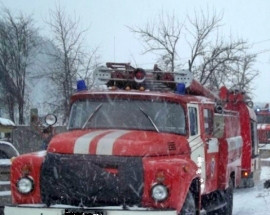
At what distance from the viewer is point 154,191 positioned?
24.2 ft

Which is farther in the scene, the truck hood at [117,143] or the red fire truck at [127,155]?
the truck hood at [117,143]

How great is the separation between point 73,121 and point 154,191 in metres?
2.20

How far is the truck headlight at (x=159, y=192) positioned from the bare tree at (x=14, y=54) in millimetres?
30117

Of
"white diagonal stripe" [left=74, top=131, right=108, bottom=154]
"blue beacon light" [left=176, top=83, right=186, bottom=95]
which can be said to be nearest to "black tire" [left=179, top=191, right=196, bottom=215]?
"white diagonal stripe" [left=74, top=131, right=108, bottom=154]

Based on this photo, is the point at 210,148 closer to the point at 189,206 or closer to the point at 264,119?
the point at 189,206

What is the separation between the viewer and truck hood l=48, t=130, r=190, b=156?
763 centimetres

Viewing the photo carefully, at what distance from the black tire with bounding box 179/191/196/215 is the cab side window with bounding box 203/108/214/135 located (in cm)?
190

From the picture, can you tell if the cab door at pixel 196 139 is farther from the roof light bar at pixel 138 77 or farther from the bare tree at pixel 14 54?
the bare tree at pixel 14 54

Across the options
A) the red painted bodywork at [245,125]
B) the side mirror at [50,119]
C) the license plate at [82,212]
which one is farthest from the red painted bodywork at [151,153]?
the red painted bodywork at [245,125]

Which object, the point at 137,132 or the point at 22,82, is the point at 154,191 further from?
the point at 22,82

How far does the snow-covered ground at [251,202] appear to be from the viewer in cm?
1283

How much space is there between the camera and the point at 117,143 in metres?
7.69

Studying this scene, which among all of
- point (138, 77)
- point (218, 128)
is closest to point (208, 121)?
point (218, 128)

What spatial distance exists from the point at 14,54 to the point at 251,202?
2657 centimetres
